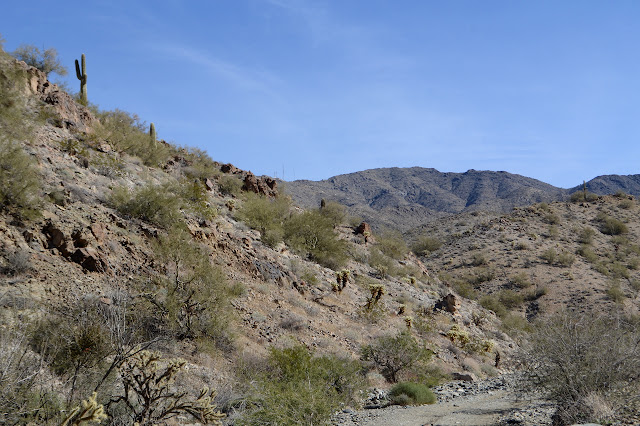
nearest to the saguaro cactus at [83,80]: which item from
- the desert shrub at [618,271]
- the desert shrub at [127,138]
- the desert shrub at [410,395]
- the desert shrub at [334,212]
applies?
the desert shrub at [127,138]

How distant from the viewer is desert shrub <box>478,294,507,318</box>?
3114 centimetres

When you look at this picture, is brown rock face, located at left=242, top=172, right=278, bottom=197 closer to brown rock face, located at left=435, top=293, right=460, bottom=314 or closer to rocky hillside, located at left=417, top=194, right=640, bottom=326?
brown rock face, located at left=435, top=293, right=460, bottom=314

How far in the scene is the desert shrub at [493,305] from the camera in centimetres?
3114

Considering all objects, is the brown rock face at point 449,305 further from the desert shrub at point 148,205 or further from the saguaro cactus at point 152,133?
the saguaro cactus at point 152,133

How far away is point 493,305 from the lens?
105 ft

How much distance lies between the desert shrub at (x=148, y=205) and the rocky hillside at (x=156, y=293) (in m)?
0.04

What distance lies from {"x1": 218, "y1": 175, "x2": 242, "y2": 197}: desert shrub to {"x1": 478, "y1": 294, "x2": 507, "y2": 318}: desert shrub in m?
17.5

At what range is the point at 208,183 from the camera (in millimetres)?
23469

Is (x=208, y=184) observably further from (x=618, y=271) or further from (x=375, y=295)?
(x=618, y=271)

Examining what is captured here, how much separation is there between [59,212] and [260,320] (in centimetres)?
603

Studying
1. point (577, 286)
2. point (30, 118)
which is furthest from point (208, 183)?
point (577, 286)

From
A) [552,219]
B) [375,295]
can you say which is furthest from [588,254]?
[375,295]

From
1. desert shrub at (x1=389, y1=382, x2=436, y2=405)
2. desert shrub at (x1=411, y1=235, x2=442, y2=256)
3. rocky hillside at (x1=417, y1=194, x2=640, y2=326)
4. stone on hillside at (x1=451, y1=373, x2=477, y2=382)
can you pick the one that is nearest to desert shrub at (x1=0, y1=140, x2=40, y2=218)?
desert shrub at (x1=389, y1=382, x2=436, y2=405)

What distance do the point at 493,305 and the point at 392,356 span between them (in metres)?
19.4
